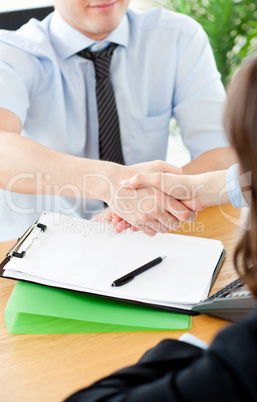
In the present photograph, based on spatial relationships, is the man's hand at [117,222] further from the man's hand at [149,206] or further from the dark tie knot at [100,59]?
the dark tie knot at [100,59]

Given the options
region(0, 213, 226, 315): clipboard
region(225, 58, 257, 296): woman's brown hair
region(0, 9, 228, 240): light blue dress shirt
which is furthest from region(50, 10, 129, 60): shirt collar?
region(225, 58, 257, 296): woman's brown hair

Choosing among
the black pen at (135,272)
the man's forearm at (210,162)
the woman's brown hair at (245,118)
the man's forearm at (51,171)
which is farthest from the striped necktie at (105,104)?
the woman's brown hair at (245,118)

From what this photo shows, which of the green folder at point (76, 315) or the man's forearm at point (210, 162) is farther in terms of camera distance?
the man's forearm at point (210, 162)

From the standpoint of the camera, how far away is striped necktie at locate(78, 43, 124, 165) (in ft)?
4.97

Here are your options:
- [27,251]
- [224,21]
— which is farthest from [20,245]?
[224,21]

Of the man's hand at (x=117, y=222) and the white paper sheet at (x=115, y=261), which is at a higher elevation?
the white paper sheet at (x=115, y=261)

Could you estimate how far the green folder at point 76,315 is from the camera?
0.87 metres

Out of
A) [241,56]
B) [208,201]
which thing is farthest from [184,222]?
[241,56]

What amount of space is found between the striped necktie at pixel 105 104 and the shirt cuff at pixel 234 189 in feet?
1.74

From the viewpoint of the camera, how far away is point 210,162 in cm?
153

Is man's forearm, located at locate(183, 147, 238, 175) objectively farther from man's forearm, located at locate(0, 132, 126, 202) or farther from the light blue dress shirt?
man's forearm, located at locate(0, 132, 126, 202)

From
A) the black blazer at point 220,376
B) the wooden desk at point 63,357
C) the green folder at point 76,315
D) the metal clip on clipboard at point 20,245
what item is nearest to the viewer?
the black blazer at point 220,376

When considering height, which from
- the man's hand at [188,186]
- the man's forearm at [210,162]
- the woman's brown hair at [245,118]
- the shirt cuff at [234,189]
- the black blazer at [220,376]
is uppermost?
the woman's brown hair at [245,118]

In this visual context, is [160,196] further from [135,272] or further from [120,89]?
[120,89]
